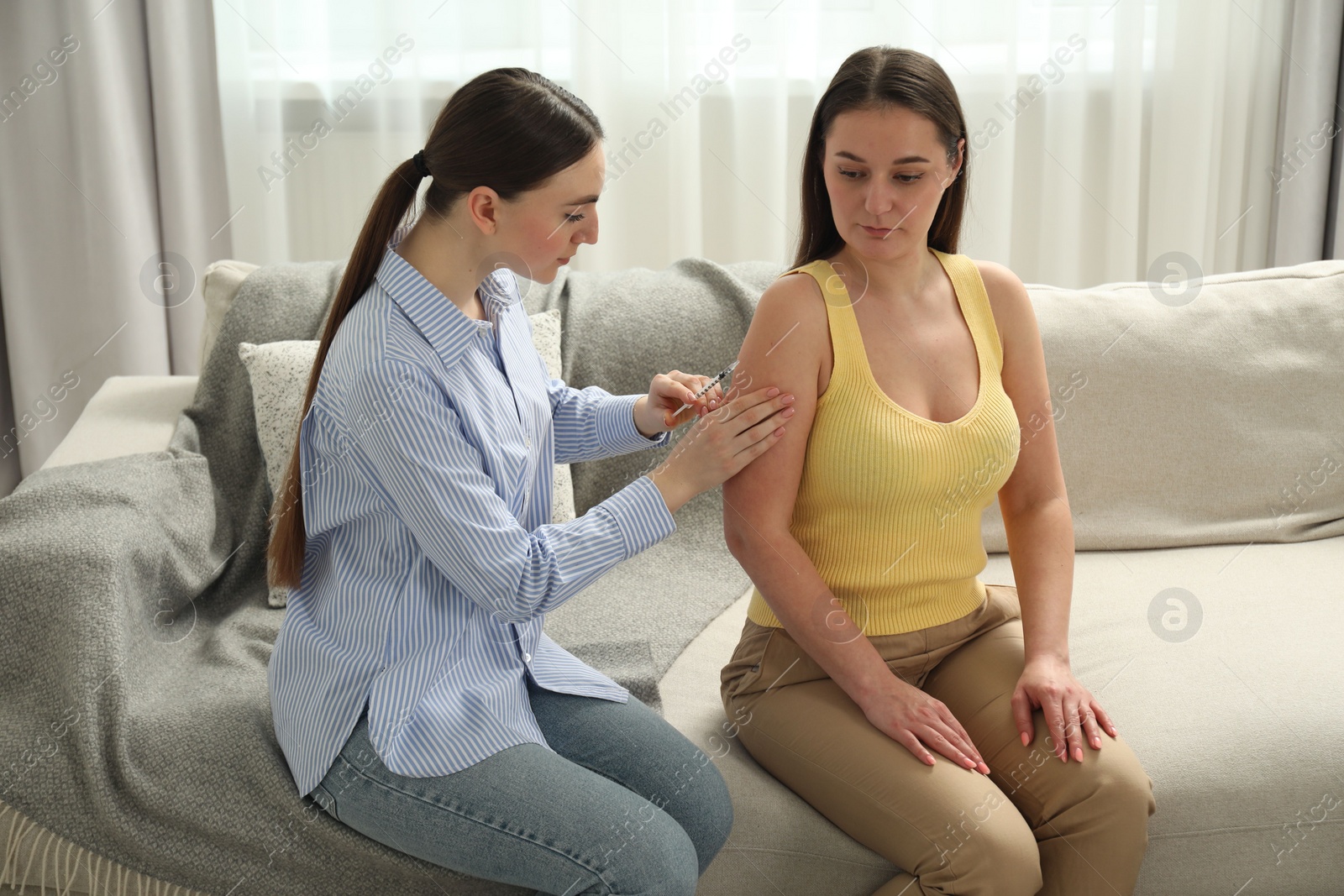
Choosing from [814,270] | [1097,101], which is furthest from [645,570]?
[1097,101]

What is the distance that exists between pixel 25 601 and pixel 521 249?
0.72 meters

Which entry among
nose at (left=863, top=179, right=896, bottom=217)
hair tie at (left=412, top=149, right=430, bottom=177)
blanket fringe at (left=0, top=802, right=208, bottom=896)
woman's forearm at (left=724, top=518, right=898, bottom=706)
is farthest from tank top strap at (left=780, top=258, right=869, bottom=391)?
blanket fringe at (left=0, top=802, right=208, bottom=896)

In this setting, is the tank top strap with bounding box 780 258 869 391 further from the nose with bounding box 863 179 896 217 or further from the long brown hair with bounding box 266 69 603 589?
the long brown hair with bounding box 266 69 603 589

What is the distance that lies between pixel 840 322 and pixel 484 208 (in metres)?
0.44

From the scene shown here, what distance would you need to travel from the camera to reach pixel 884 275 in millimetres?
1344

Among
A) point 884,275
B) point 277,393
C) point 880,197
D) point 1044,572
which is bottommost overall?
point 1044,572

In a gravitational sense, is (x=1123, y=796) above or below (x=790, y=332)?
below

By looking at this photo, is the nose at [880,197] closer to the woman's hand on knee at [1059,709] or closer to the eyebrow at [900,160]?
the eyebrow at [900,160]

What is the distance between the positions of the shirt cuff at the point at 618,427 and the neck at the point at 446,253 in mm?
293

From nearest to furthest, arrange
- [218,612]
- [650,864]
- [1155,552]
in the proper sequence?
[650,864] < [218,612] < [1155,552]

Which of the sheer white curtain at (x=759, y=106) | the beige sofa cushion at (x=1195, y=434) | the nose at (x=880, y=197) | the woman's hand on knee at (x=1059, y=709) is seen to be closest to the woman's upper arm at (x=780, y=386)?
the nose at (x=880, y=197)

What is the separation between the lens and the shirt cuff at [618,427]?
4.51 ft

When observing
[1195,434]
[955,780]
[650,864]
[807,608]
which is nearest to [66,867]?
[650,864]

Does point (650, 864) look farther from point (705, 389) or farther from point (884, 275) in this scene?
point (884, 275)
